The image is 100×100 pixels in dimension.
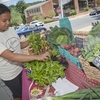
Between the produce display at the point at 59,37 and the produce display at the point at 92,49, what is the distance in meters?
0.76

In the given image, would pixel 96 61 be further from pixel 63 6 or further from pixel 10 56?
pixel 63 6

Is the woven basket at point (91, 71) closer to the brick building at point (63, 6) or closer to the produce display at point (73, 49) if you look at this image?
the produce display at point (73, 49)

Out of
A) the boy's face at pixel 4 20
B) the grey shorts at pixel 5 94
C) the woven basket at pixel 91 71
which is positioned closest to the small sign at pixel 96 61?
the woven basket at pixel 91 71

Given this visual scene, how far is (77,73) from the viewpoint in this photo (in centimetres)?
159

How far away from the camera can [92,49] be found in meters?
1.47

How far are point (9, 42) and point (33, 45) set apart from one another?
53 cm

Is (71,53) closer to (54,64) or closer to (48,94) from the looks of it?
(54,64)

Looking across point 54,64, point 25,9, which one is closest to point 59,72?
point 54,64

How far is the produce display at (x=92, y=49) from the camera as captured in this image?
1406 millimetres

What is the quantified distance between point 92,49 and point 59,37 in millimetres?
959

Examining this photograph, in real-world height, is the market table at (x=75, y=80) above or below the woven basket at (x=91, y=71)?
below

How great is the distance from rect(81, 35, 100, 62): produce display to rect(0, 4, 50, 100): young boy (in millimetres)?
305

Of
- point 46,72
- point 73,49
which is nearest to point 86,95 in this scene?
point 46,72

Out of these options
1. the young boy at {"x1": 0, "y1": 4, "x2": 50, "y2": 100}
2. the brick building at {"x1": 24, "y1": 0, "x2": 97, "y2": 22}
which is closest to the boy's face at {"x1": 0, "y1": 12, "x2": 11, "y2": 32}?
the young boy at {"x1": 0, "y1": 4, "x2": 50, "y2": 100}
